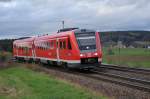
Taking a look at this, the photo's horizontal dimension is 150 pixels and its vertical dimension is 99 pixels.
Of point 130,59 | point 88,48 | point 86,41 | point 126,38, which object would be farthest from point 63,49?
point 126,38

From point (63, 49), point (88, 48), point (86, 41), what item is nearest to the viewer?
point (88, 48)

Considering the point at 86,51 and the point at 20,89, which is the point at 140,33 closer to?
the point at 86,51

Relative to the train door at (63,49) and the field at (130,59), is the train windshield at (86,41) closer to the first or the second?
the train door at (63,49)

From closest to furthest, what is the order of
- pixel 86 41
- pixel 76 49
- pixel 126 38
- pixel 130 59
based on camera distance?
pixel 76 49
pixel 86 41
pixel 130 59
pixel 126 38

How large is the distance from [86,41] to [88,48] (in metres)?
0.52

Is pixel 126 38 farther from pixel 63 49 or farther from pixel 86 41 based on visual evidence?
pixel 86 41

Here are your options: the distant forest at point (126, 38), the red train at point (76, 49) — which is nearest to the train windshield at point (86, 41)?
the red train at point (76, 49)

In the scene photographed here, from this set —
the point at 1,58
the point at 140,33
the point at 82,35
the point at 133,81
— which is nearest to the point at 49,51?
the point at 82,35

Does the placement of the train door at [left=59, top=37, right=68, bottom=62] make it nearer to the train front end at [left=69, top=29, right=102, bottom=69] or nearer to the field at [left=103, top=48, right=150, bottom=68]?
the train front end at [left=69, top=29, right=102, bottom=69]

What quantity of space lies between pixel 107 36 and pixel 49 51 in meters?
77.7

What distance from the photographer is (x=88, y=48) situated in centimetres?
2858

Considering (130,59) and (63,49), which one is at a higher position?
(63,49)

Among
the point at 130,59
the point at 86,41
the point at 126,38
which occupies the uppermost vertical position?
the point at 126,38

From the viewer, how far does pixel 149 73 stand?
25203 millimetres
